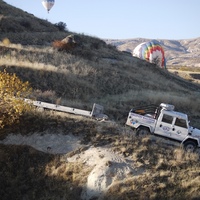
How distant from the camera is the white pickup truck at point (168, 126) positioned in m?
20.8

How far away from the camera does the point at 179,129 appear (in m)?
20.9

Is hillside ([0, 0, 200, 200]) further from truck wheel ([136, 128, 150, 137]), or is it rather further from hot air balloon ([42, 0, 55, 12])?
hot air balloon ([42, 0, 55, 12])

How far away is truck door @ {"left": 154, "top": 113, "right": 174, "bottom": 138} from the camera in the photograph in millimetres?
21078

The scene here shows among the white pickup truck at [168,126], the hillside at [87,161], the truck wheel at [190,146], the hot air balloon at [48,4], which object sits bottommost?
the hillside at [87,161]

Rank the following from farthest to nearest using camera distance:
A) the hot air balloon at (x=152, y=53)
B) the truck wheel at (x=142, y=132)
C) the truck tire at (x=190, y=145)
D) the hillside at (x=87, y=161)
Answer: the hot air balloon at (x=152, y=53)
the truck wheel at (x=142, y=132)
the truck tire at (x=190, y=145)
the hillside at (x=87, y=161)

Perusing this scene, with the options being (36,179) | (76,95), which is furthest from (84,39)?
(36,179)

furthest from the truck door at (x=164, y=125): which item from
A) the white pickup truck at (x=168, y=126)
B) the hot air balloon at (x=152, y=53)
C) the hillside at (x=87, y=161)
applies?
the hot air balloon at (x=152, y=53)

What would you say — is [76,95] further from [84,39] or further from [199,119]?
[84,39]

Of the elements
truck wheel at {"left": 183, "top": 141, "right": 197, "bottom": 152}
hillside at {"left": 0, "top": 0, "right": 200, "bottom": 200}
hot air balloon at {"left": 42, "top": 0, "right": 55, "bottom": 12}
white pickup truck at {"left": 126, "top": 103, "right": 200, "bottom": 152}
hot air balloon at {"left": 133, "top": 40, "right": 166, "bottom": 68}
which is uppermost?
hot air balloon at {"left": 42, "top": 0, "right": 55, "bottom": 12}

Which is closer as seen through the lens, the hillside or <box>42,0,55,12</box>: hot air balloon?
the hillside

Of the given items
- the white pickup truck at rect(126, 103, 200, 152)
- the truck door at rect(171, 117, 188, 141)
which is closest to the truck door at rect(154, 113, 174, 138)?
the white pickup truck at rect(126, 103, 200, 152)

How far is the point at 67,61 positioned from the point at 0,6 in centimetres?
3101

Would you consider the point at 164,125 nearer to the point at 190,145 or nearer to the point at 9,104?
the point at 190,145

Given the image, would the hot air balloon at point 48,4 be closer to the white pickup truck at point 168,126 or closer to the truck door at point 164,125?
the white pickup truck at point 168,126
